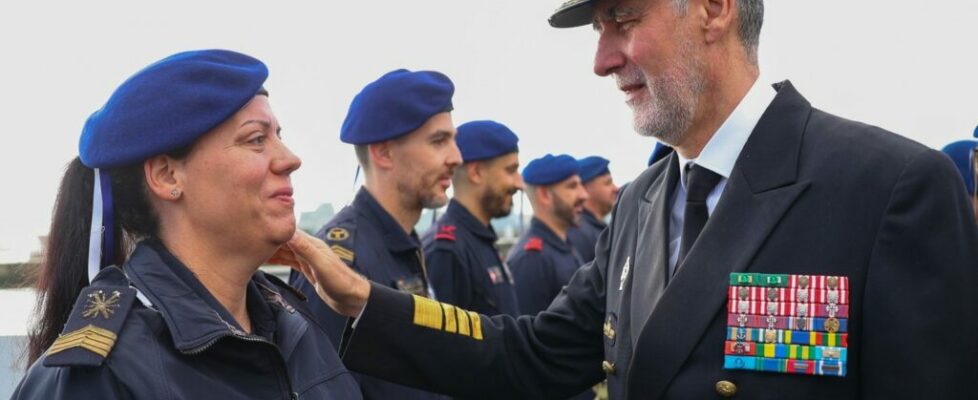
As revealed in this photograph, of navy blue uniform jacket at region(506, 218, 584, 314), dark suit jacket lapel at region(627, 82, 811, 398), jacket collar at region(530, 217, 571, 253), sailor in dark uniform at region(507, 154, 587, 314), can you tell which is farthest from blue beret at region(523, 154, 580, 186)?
dark suit jacket lapel at region(627, 82, 811, 398)

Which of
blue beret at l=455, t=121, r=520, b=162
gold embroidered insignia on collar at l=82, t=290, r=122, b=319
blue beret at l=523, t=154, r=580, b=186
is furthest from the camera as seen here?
blue beret at l=523, t=154, r=580, b=186

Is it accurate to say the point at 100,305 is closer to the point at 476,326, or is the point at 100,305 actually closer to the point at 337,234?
the point at 476,326

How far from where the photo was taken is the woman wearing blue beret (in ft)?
6.93

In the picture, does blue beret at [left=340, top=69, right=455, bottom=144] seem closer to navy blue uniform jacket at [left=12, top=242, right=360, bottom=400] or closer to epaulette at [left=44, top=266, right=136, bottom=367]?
navy blue uniform jacket at [left=12, top=242, right=360, bottom=400]

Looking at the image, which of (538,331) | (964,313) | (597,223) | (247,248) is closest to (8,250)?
(247,248)

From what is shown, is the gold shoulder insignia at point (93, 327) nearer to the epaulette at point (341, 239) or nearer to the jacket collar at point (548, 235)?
the epaulette at point (341, 239)

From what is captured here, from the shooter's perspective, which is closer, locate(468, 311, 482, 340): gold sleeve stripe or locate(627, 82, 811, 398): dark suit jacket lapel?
locate(627, 82, 811, 398): dark suit jacket lapel

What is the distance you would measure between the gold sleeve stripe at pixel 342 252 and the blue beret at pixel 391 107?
2.48 ft

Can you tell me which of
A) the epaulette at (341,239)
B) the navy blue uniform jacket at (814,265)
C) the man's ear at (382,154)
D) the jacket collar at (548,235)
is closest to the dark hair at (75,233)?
the navy blue uniform jacket at (814,265)

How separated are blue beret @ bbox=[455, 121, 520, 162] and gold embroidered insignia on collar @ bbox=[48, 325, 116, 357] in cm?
473

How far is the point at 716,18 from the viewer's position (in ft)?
8.93

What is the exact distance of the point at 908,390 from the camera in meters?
2.25

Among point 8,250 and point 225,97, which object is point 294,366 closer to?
point 225,97

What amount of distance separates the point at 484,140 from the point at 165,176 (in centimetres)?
463
